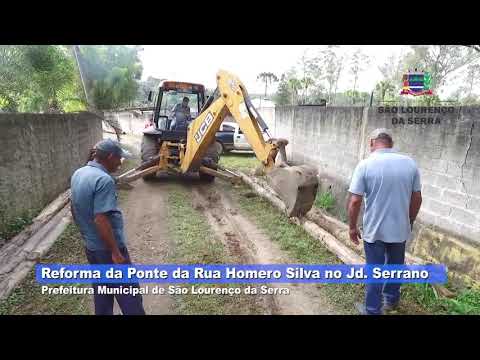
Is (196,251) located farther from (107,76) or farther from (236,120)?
(107,76)

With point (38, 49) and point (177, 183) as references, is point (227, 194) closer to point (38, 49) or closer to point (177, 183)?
point (177, 183)

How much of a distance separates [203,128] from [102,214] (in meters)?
4.54

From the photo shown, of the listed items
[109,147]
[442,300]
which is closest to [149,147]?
[109,147]

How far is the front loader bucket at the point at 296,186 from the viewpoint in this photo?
4.20m

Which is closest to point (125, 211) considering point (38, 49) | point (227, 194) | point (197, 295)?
point (227, 194)

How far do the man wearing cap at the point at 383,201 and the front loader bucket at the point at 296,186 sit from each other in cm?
117

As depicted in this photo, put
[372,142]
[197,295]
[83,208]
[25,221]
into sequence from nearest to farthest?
1. [83,208]
2. [372,142]
3. [197,295]
4. [25,221]

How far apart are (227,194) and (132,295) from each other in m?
5.10

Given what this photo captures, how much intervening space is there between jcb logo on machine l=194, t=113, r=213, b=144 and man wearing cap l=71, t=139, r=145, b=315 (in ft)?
13.1

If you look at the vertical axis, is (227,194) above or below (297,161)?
below

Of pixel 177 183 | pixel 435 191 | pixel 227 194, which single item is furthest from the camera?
pixel 177 183

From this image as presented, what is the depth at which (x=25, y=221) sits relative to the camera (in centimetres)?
487

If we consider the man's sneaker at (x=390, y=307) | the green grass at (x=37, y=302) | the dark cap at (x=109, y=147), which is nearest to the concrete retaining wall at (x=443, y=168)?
the man's sneaker at (x=390, y=307)

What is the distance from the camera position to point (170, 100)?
29.6ft
